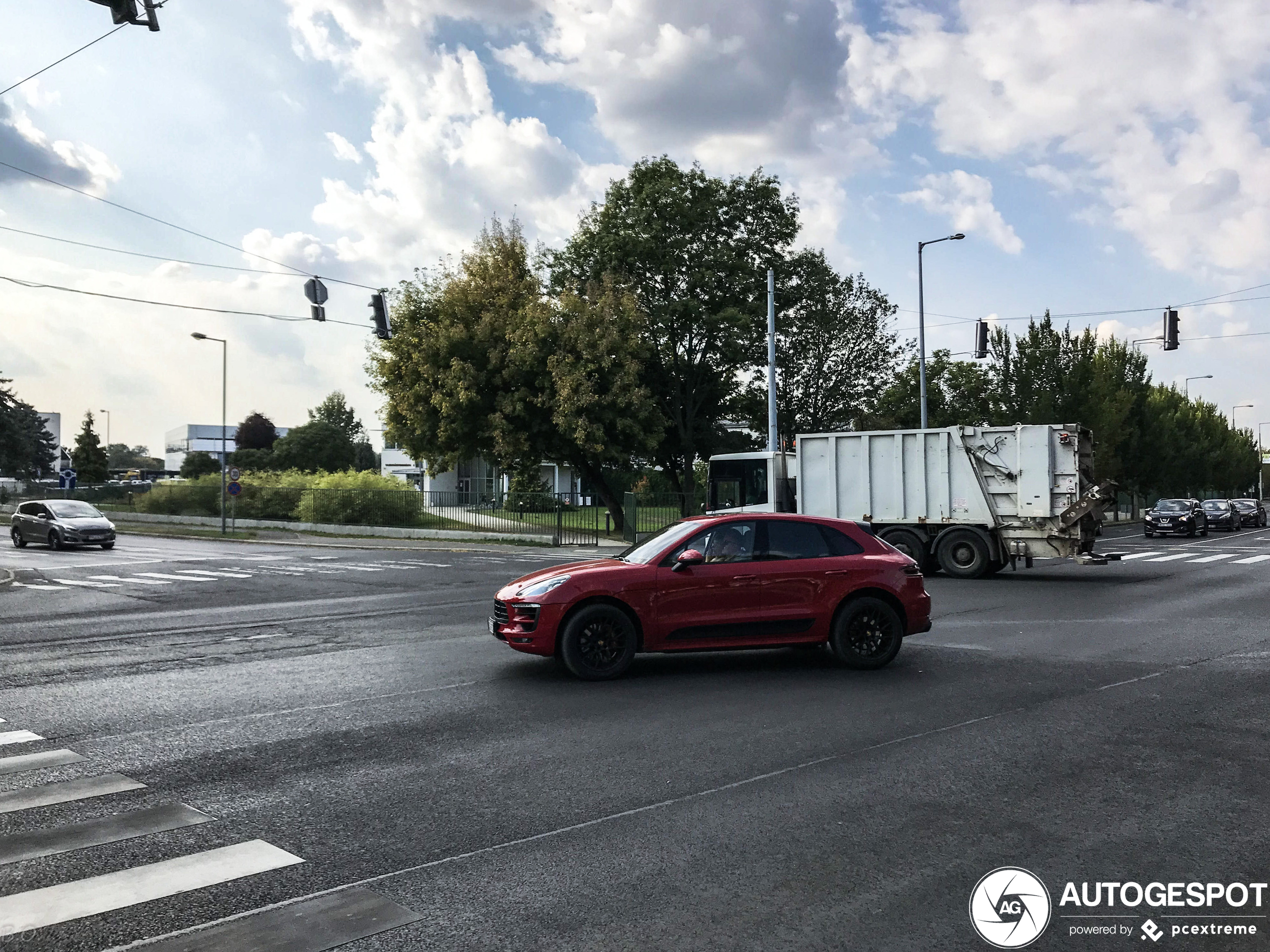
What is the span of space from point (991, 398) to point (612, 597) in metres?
40.3

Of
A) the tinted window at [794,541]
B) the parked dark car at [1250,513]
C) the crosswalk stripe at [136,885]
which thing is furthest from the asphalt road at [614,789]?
the parked dark car at [1250,513]

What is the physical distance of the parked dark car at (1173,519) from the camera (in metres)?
40.8

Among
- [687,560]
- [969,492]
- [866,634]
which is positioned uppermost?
[969,492]

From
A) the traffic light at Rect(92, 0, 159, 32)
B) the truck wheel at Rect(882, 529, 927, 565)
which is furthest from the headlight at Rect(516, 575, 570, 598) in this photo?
the truck wheel at Rect(882, 529, 927, 565)

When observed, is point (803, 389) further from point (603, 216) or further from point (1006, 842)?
point (1006, 842)

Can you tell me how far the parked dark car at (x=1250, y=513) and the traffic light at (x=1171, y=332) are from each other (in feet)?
89.0

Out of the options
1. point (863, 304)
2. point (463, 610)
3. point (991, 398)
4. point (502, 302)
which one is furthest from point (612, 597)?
point (991, 398)

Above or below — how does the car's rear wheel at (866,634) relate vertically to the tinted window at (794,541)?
below

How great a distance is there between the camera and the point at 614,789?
19.9 ft

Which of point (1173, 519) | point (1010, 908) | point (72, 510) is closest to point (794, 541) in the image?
point (1010, 908)

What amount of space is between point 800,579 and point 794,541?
40 cm

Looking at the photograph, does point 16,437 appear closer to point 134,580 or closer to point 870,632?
point 134,580

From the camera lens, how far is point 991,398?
46094mm

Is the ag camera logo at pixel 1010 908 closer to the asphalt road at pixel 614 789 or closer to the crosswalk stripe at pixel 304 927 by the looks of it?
the asphalt road at pixel 614 789
